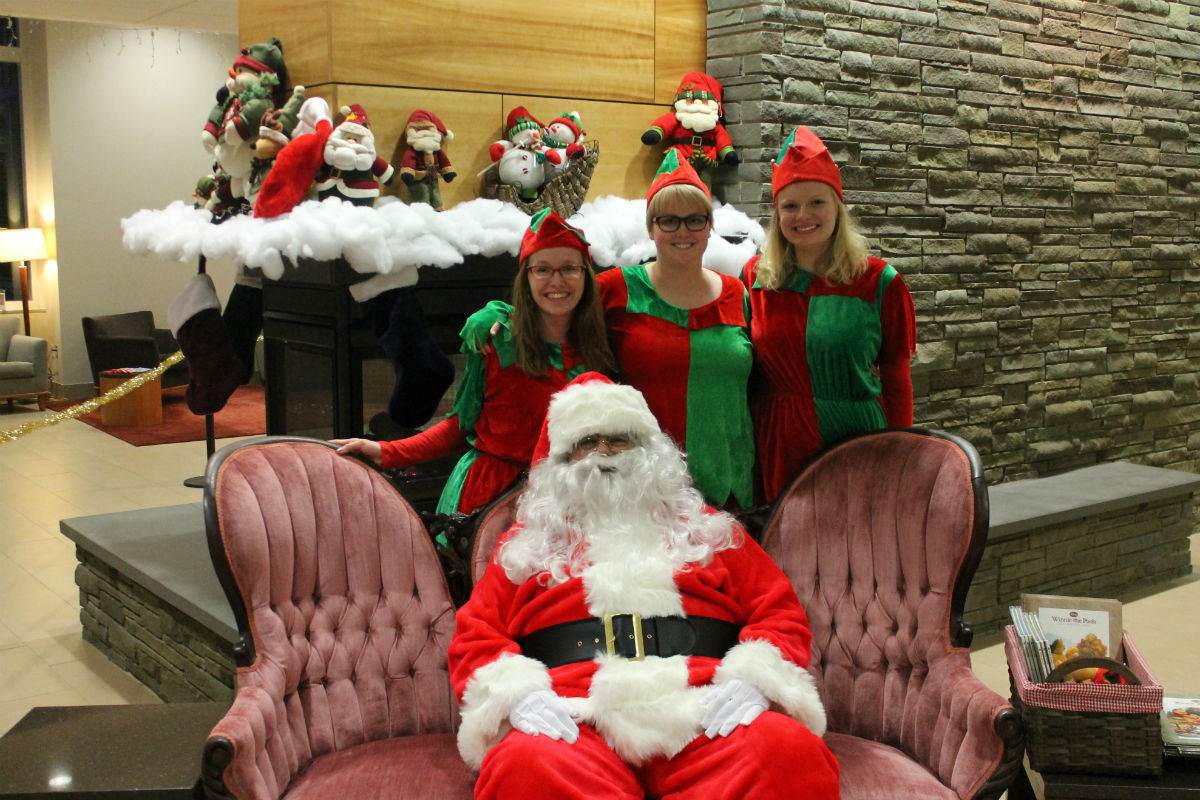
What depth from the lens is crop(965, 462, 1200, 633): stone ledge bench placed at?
421 cm

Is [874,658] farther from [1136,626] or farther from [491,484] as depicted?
[1136,626]

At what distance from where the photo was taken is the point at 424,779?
7.16 feet

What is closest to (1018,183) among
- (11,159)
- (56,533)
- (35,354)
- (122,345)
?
(56,533)

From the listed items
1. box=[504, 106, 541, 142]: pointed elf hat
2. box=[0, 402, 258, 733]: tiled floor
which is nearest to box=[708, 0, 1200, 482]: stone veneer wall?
box=[504, 106, 541, 142]: pointed elf hat

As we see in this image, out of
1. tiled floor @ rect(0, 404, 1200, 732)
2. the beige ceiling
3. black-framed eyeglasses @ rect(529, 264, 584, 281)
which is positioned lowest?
tiled floor @ rect(0, 404, 1200, 732)

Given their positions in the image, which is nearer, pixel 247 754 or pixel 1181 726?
pixel 247 754

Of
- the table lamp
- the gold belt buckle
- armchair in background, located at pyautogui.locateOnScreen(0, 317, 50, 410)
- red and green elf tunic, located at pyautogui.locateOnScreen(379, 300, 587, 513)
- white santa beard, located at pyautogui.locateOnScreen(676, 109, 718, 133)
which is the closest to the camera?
the gold belt buckle

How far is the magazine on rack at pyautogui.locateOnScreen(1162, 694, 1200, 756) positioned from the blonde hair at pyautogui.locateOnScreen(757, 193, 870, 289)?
1166 mm

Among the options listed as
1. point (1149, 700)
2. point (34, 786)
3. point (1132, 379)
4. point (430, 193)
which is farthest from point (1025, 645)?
point (1132, 379)

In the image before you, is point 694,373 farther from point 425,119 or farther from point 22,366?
point 22,366

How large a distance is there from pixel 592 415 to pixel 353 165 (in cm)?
143

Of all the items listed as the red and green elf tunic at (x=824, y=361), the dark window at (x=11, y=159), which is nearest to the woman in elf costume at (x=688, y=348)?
the red and green elf tunic at (x=824, y=361)

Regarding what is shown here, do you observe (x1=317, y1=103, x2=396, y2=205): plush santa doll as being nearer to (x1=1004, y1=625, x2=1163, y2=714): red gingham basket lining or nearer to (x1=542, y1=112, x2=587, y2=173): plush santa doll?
(x1=542, y1=112, x2=587, y2=173): plush santa doll

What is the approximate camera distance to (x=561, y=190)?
3795mm
